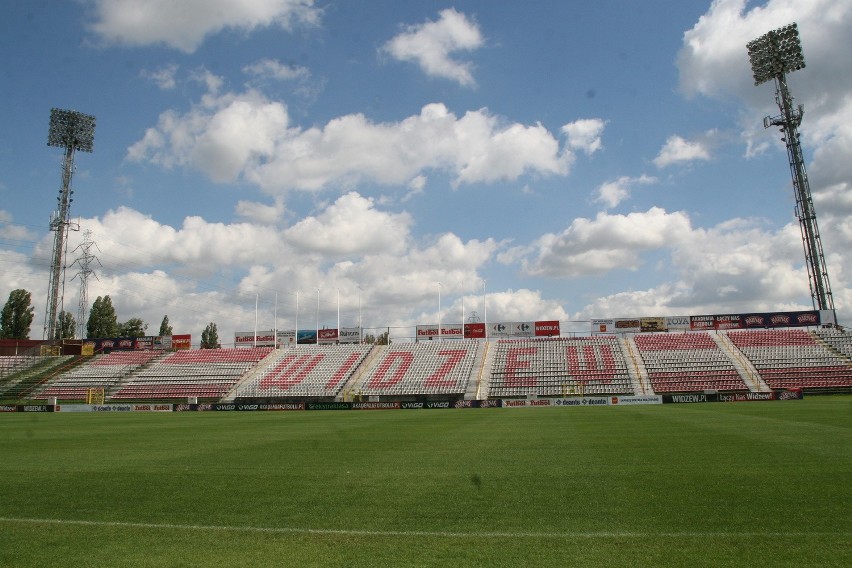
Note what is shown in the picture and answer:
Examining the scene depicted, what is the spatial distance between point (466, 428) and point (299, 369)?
4389cm

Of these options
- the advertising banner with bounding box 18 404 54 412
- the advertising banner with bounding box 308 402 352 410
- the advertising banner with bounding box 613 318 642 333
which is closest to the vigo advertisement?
the advertising banner with bounding box 613 318 642 333

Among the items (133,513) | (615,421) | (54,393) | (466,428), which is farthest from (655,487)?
(54,393)

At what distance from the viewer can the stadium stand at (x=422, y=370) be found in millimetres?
55531

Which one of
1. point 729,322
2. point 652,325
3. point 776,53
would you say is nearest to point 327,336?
point 652,325

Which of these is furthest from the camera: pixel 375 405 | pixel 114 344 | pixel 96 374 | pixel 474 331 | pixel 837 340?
pixel 114 344

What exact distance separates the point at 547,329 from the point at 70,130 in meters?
62.5

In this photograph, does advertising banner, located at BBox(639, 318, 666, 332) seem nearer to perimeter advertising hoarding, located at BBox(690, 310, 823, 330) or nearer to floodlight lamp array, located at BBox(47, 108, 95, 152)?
perimeter advertising hoarding, located at BBox(690, 310, 823, 330)

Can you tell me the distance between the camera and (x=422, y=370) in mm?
60219

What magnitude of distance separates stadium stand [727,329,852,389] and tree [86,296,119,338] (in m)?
95.2

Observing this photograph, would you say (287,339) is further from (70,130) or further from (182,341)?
(70,130)

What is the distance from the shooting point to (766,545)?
22.1 feet

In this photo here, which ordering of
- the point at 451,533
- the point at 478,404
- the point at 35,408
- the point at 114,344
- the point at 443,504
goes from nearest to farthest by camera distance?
the point at 451,533 → the point at 443,504 → the point at 478,404 → the point at 35,408 → the point at 114,344

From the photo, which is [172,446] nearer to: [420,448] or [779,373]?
[420,448]

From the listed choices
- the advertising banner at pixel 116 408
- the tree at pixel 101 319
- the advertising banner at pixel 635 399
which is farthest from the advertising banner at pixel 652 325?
the tree at pixel 101 319
